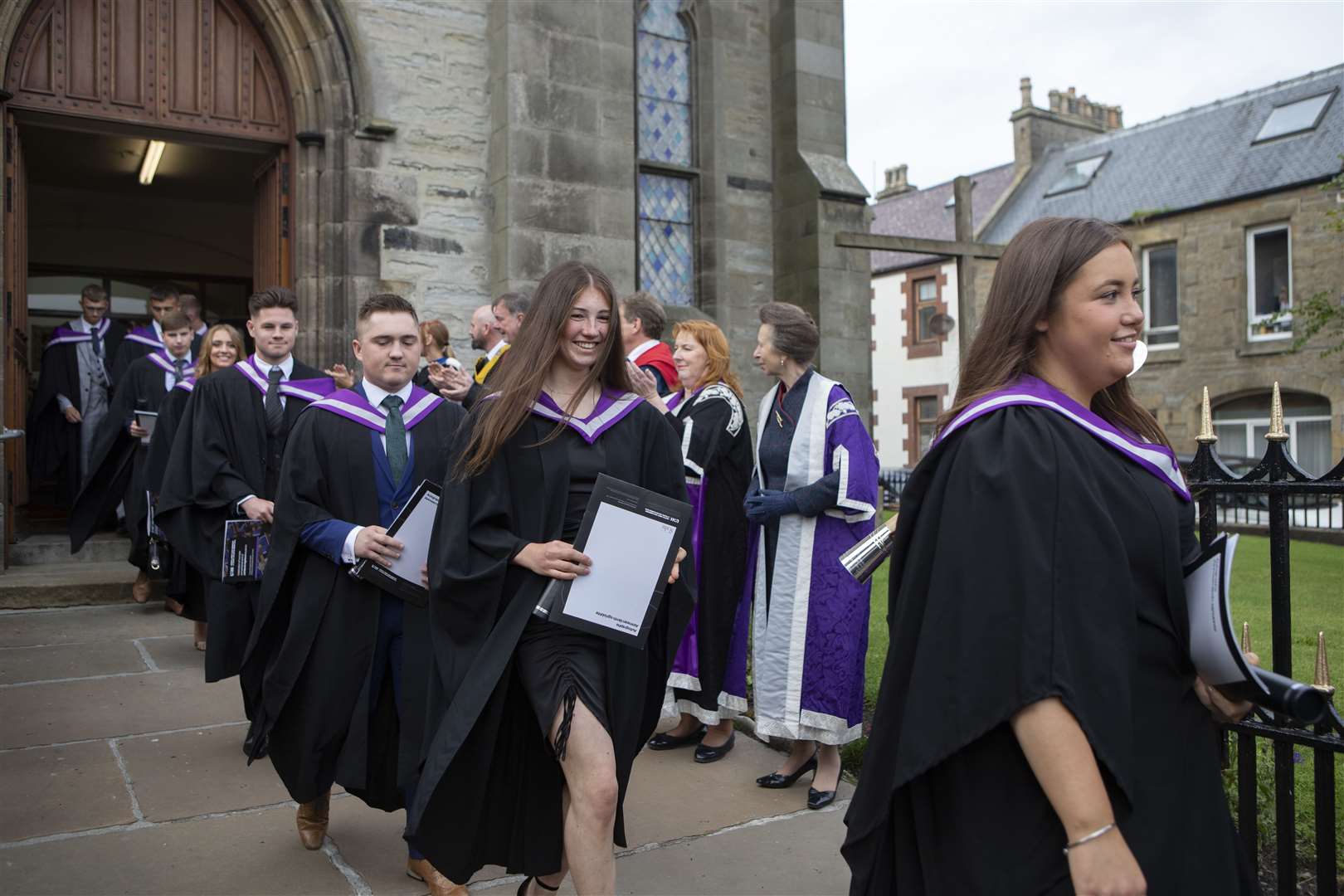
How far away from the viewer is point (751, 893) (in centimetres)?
371

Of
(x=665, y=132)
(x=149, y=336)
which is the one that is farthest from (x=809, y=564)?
(x=665, y=132)

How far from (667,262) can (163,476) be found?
5902 millimetres

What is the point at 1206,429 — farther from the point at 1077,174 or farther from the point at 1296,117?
the point at 1077,174

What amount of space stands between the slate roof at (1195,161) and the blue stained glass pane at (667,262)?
20.1m

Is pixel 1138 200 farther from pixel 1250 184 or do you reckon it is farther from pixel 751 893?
pixel 751 893

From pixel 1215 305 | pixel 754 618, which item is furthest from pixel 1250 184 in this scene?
pixel 754 618

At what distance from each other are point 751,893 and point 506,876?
86cm

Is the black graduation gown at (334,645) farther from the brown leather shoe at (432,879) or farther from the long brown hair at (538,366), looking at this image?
the long brown hair at (538,366)

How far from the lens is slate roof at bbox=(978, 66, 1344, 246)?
26938mm

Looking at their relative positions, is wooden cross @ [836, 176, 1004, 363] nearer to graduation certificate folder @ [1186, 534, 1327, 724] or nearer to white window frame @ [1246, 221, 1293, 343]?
graduation certificate folder @ [1186, 534, 1327, 724]

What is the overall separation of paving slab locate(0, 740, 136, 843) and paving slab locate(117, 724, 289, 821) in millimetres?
88

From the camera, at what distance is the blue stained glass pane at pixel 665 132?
36.5 ft

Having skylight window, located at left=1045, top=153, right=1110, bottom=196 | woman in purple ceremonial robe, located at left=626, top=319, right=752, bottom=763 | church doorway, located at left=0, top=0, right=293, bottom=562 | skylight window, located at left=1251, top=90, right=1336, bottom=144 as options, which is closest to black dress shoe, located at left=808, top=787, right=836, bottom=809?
woman in purple ceremonial robe, located at left=626, top=319, right=752, bottom=763

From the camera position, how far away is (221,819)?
4.30 meters
